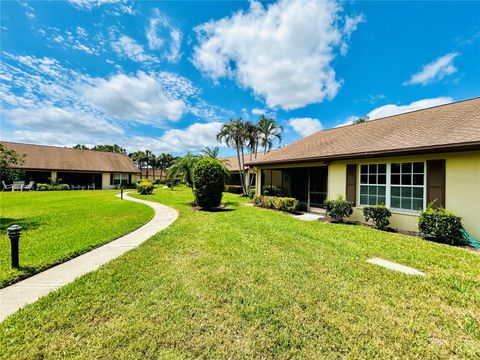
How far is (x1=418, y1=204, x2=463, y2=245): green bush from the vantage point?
6324 millimetres

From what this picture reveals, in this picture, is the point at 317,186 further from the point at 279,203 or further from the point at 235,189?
the point at 235,189

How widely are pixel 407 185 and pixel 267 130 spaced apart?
18.8 meters

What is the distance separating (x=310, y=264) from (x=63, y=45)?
48.4 feet

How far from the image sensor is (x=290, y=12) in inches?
356

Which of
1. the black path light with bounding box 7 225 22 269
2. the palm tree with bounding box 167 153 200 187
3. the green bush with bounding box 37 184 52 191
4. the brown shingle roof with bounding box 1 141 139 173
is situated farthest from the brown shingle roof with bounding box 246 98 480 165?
the brown shingle roof with bounding box 1 141 139 173

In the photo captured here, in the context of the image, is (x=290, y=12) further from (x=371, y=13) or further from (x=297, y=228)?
(x=297, y=228)

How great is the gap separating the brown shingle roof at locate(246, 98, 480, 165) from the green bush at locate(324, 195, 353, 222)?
2076 millimetres

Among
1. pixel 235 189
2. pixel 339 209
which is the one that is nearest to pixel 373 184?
pixel 339 209

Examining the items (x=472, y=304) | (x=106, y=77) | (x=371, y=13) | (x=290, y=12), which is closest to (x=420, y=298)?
(x=472, y=304)

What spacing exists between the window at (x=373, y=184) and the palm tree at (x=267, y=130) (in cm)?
1703

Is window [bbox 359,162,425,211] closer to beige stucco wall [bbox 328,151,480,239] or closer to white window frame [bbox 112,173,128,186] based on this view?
beige stucco wall [bbox 328,151,480,239]

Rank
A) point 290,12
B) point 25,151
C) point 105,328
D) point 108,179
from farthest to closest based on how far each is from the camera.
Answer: point 108,179
point 25,151
point 290,12
point 105,328

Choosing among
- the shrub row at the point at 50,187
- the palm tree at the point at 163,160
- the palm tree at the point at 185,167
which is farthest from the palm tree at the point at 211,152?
the palm tree at the point at 163,160

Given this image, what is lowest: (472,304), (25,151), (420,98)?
(472,304)
